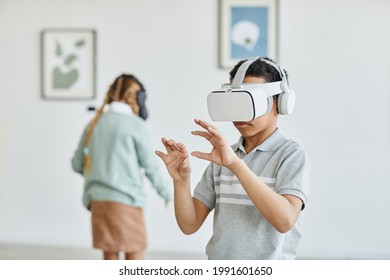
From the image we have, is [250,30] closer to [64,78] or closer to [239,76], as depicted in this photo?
[64,78]

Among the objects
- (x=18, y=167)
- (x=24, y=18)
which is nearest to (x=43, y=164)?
(x=18, y=167)

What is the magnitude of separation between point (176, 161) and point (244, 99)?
0.18 meters

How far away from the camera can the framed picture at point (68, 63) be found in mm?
2162

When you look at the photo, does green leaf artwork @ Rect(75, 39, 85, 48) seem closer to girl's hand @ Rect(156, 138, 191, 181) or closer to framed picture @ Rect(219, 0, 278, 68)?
framed picture @ Rect(219, 0, 278, 68)

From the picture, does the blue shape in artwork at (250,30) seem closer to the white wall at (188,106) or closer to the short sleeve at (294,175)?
the white wall at (188,106)

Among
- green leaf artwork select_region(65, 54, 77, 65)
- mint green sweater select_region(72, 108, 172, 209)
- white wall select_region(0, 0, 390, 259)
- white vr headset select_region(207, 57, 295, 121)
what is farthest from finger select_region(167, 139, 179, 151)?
green leaf artwork select_region(65, 54, 77, 65)

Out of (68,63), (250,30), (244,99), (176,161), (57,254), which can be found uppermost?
(250,30)

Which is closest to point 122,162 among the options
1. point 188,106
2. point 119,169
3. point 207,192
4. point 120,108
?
point 119,169

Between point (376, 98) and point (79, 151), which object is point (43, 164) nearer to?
point (79, 151)

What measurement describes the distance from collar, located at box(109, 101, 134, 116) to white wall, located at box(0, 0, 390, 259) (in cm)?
11

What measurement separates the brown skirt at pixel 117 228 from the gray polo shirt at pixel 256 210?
0.86m

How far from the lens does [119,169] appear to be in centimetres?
208

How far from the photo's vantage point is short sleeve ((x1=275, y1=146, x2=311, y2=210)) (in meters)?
1.22

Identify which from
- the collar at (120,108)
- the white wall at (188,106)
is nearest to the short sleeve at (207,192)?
the white wall at (188,106)
